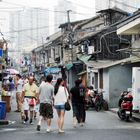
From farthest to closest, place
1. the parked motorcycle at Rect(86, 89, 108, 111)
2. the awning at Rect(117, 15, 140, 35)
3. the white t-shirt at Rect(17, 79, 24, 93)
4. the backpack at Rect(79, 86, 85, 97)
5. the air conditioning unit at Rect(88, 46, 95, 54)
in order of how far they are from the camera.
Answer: the air conditioning unit at Rect(88, 46, 95, 54) → the parked motorcycle at Rect(86, 89, 108, 111) → the white t-shirt at Rect(17, 79, 24, 93) → the awning at Rect(117, 15, 140, 35) → the backpack at Rect(79, 86, 85, 97)

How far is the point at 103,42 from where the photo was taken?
3675cm

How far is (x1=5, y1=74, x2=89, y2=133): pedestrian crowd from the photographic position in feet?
45.5

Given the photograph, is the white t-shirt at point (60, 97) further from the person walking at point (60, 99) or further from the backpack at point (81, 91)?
the backpack at point (81, 91)

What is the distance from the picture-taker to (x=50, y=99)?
13.9 metres

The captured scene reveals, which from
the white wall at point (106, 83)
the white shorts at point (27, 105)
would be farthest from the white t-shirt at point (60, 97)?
the white wall at point (106, 83)

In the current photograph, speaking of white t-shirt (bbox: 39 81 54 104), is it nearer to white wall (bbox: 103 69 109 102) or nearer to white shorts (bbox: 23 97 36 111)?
white shorts (bbox: 23 97 36 111)

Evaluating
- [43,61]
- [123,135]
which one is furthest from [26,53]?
[123,135]

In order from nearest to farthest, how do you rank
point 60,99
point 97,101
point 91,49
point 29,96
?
point 60,99, point 29,96, point 97,101, point 91,49

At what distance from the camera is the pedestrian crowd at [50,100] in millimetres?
13859

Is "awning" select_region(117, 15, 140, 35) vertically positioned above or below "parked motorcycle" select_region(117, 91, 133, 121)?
above

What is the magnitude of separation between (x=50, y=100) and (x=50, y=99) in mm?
32

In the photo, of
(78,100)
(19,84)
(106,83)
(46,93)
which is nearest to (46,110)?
(46,93)

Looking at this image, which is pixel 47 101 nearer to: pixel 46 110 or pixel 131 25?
pixel 46 110

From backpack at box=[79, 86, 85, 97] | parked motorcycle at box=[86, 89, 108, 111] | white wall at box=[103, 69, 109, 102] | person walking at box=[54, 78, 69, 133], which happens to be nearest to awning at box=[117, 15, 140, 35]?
white wall at box=[103, 69, 109, 102]
